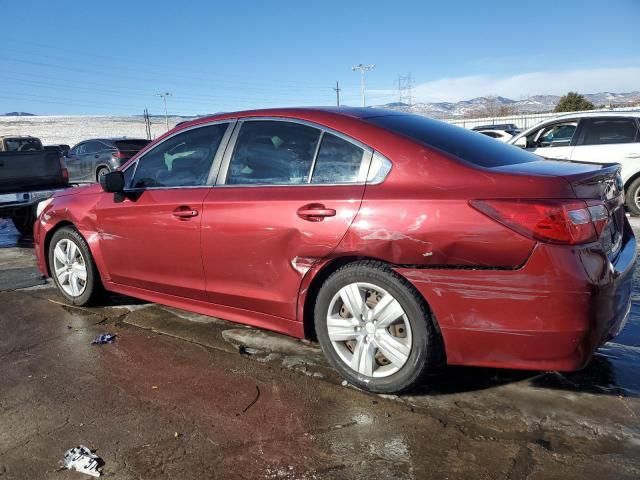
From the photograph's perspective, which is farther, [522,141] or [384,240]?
[522,141]

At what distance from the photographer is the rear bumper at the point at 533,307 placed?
2537mm

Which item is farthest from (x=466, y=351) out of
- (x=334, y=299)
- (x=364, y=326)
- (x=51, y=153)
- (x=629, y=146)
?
(x=51, y=153)

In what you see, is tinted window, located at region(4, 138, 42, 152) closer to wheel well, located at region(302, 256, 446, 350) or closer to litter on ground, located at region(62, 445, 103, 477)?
wheel well, located at region(302, 256, 446, 350)

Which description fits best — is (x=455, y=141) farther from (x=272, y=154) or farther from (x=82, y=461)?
(x=82, y=461)

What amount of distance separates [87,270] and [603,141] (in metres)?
7.96

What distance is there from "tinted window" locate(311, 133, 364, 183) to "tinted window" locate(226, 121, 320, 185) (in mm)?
72

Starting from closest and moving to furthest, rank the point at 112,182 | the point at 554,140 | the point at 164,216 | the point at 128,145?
the point at 164,216, the point at 112,182, the point at 554,140, the point at 128,145

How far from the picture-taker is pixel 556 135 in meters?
9.33

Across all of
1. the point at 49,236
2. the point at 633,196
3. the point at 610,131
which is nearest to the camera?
the point at 49,236

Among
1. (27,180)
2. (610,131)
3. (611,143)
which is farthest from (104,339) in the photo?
(610,131)

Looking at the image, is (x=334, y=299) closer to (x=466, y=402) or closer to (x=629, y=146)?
(x=466, y=402)

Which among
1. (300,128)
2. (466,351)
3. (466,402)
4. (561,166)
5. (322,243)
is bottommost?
(466,402)

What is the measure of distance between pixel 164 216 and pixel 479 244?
2.26 m

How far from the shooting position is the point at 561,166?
3.08 m
